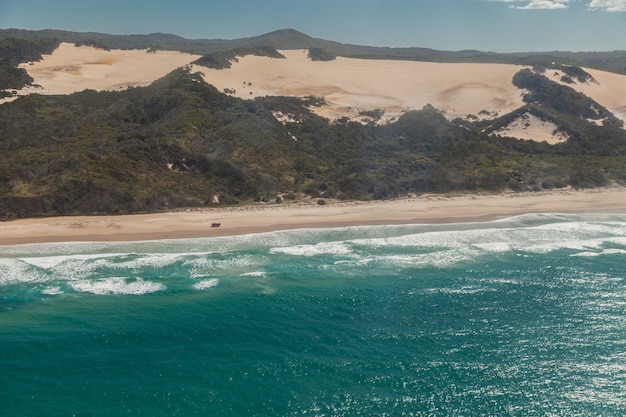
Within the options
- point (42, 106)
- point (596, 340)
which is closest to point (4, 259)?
point (596, 340)

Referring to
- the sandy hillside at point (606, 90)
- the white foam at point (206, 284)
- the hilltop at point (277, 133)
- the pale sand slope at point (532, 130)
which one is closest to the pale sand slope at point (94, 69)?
the hilltop at point (277, 133)

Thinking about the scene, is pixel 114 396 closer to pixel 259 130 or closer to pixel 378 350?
pixel 378 350

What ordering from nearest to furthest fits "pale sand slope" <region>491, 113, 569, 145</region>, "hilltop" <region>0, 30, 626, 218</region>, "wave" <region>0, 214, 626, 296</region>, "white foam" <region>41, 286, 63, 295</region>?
"white foam" <region>41, 286, 63, 295</region> → "wave" <region>0, 214, 626, 296</region> → "hilltop" <region>0, 30, 626, 218</region> → "pale sand slope" <region>491, 113, 569, 145</region>

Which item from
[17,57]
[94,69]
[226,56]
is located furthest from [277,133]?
[17,57]

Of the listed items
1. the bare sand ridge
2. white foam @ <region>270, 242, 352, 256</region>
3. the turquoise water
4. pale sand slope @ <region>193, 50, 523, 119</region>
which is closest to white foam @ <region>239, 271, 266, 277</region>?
the turquoise water

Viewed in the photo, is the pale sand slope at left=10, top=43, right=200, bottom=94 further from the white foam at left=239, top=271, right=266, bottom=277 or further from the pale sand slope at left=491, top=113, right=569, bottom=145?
the white foam at left=239, top=271, right=266, bottom=277

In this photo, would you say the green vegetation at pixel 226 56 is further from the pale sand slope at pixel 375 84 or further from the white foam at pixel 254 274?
the white foam at pixel 254 274

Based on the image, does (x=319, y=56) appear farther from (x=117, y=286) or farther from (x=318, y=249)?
(x=117, y=286)
